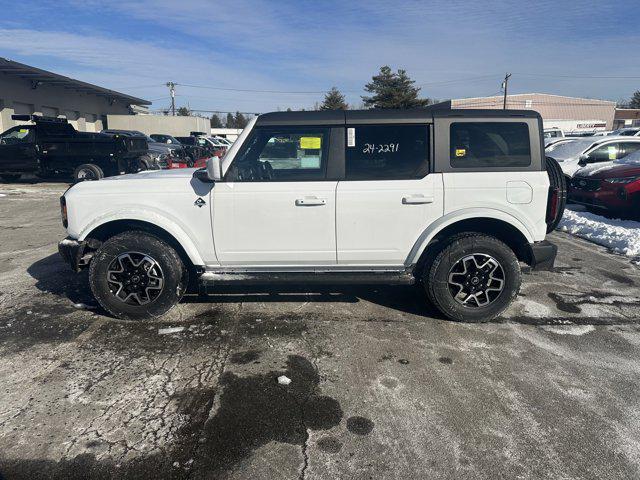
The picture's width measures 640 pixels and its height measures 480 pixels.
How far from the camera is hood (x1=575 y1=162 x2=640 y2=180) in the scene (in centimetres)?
822

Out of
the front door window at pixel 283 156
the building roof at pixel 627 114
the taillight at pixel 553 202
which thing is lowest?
the taillight at pixel 553 202

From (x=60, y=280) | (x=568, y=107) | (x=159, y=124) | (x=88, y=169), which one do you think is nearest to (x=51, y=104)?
(x=159, y=124)

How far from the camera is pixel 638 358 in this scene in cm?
350

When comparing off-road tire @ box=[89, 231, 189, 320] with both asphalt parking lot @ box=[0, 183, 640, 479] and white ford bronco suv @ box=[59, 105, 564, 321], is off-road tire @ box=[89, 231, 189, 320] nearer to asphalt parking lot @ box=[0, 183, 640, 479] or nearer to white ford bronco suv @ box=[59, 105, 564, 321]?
white ford bronco suv @ box=[59, 105, 564, 321]

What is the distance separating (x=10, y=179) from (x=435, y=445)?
18473 mm

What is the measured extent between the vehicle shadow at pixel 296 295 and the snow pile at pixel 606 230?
13.5ft

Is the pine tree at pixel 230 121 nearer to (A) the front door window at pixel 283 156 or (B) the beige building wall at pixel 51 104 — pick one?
(B) the beige building wall at pixel 51 104

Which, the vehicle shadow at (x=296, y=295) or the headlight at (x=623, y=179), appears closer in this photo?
the vehicle shadow at (x=296, y=295)

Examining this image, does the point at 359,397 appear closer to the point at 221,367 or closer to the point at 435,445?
the point at 435,445

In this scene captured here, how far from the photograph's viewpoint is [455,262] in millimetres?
3977

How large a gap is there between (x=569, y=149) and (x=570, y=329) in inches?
407

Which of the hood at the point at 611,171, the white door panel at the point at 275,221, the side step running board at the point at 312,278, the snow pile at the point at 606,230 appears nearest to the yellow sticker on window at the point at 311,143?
the white door panel at the point at 275,221

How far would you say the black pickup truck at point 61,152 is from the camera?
1371 cm

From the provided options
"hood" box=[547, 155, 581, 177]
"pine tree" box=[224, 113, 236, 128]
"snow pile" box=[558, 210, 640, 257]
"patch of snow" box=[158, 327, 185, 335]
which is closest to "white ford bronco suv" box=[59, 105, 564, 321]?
"patch of snow" box=[158, 327, 185, 335]
